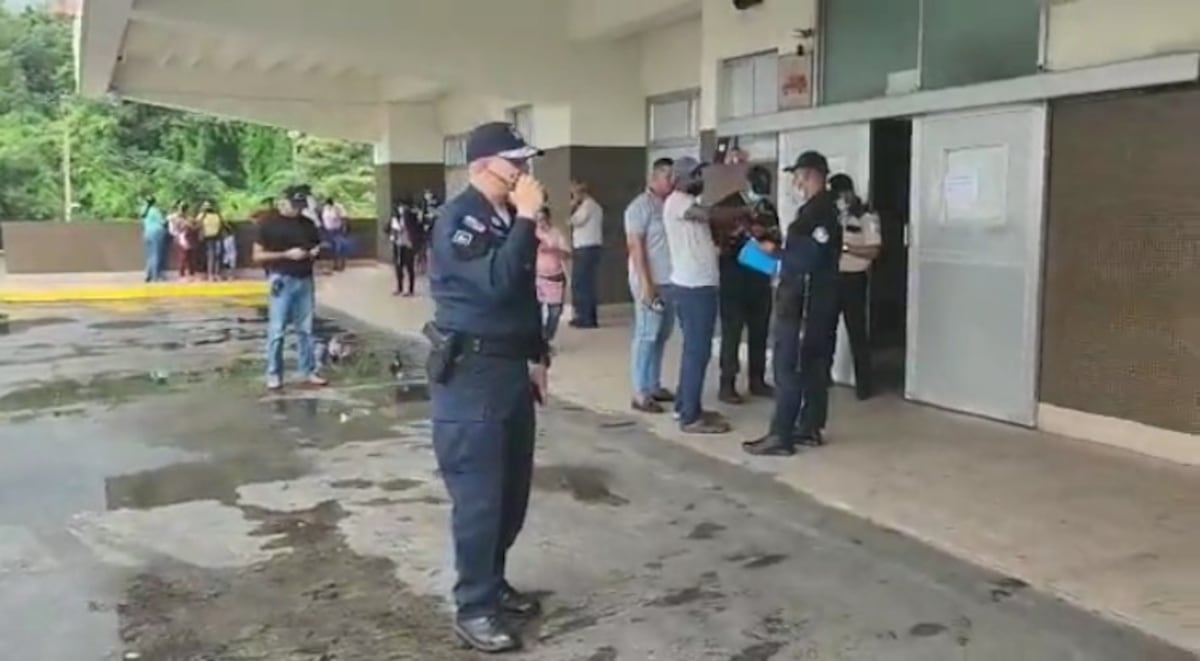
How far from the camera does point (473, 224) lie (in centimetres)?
417

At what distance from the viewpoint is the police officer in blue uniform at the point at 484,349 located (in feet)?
13.6

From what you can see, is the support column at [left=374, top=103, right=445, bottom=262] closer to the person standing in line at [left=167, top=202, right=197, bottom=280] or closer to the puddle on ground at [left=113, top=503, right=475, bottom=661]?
the person standing in line at [left=167, top=202, right=197, bottom=280]

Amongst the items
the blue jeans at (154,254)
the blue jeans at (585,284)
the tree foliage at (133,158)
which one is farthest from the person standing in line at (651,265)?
the tree foliage at (133,158)

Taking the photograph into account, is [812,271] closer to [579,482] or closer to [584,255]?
[579,482]

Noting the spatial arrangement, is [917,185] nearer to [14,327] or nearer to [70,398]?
[70,398]

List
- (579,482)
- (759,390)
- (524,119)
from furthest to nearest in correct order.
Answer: (524,119)
(759,390)
(579,482)

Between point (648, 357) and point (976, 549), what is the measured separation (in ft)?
11.7

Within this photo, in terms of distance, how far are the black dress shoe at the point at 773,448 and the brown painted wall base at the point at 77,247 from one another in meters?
19.9

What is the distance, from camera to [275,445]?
25.7ft

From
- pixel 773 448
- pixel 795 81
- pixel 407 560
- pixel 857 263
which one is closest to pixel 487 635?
pixel 407 560

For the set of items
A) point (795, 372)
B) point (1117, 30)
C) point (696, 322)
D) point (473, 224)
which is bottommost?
point (795, 372)

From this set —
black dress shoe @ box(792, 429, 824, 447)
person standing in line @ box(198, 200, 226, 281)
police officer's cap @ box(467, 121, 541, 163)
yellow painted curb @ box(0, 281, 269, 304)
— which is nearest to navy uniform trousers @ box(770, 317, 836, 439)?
black dress shoe @ box(792, 429, 824, 447)

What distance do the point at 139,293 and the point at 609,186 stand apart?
8774mm

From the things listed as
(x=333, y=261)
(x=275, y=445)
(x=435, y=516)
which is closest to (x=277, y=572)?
(x=435, y=516)
